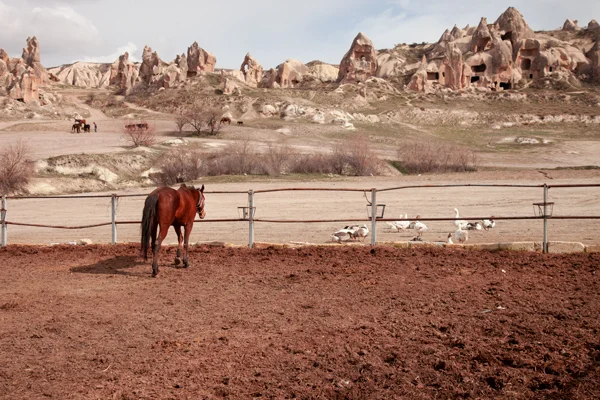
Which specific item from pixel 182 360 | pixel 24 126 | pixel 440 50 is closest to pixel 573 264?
pixel 182 360

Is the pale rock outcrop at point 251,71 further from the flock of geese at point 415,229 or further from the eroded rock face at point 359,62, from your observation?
the flock of geese at point 415,229

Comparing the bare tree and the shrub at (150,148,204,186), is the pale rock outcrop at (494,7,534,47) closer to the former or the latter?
the bare tree

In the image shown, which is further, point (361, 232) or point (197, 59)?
point (197, 59)

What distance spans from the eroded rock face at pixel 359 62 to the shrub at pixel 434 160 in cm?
5992

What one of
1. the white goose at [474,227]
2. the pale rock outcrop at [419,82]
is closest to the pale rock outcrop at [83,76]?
the pale rock outcrop at [419,82]

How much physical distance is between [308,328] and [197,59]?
346 feet

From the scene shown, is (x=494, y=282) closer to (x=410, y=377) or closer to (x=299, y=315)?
(x=299, y=315)

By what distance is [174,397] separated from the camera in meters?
5.04

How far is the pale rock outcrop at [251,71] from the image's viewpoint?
376ft

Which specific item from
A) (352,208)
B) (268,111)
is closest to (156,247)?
(352,208)

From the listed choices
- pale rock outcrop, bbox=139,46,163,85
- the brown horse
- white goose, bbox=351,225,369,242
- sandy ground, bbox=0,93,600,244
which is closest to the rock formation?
pale rock outcrop, bbox=139,46,163,85

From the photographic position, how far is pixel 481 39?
101m

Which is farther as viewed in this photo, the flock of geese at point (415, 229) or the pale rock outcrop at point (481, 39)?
the pale rock outcrop at point (481, 39)

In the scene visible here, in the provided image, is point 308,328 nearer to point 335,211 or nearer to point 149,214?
point 149,214
